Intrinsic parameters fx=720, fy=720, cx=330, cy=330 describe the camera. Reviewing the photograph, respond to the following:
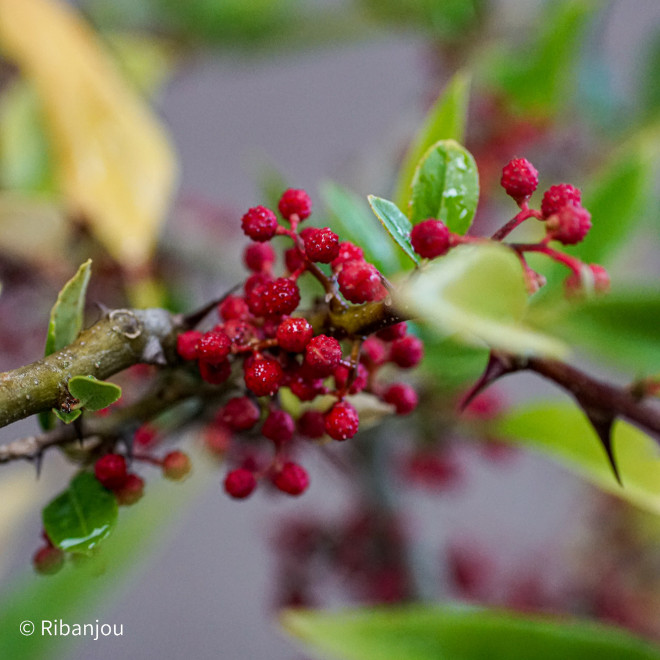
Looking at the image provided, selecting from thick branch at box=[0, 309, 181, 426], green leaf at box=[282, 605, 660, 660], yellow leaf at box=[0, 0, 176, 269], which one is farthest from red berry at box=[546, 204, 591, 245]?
yellow leaf at box=[0, 0, 176, 269]

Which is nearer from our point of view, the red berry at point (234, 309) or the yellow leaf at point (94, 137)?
the red berry at point (234, 309)

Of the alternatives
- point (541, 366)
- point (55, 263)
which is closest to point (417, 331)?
point (541, 366)

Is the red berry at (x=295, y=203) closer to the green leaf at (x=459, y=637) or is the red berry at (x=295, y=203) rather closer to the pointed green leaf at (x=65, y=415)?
the pointed green leaf at (x=65, y=415)

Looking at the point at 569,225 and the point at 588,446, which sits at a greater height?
the point at 569,225

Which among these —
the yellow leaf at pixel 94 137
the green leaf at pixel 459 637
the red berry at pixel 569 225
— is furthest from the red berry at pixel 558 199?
the yellow leaf at pixel 94 137

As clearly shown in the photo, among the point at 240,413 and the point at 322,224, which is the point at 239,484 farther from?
the point at 322,224

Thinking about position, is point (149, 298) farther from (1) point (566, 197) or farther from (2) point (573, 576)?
(2) point (573, 576)

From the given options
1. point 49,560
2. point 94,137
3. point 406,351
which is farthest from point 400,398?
point 94,137
